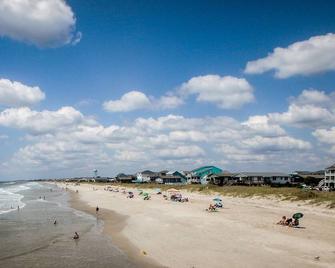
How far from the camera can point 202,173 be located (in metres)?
136

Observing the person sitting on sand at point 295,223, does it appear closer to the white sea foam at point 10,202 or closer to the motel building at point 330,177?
the white sea foam at point 10,202

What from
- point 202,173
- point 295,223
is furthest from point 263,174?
point 295,223

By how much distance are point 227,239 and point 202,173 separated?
357 ft

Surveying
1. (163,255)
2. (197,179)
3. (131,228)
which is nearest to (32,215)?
(131,228)

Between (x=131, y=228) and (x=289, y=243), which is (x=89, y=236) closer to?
(x=131, y=228)

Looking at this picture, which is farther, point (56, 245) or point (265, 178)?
point (265, 178)

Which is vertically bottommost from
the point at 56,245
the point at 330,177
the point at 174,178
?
the point at 56,245

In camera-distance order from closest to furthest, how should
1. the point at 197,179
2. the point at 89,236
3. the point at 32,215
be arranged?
the point at 89,236, the point at 32,215, the point at 197,179

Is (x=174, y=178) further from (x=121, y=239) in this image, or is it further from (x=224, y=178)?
(x=121, y=239)

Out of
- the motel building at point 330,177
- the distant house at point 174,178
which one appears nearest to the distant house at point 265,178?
the motel building at point 330,177

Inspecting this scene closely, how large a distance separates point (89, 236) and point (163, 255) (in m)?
10.7

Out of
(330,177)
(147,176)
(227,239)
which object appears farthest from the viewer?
(147,176)

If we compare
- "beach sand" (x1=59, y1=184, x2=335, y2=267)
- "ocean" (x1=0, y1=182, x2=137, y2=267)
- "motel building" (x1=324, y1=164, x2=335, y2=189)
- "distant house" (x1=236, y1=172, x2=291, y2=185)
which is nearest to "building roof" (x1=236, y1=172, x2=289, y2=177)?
"distant house" (x1=236, y1=172, x2=291, y2=185)

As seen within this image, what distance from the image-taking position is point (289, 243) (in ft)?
84.8
